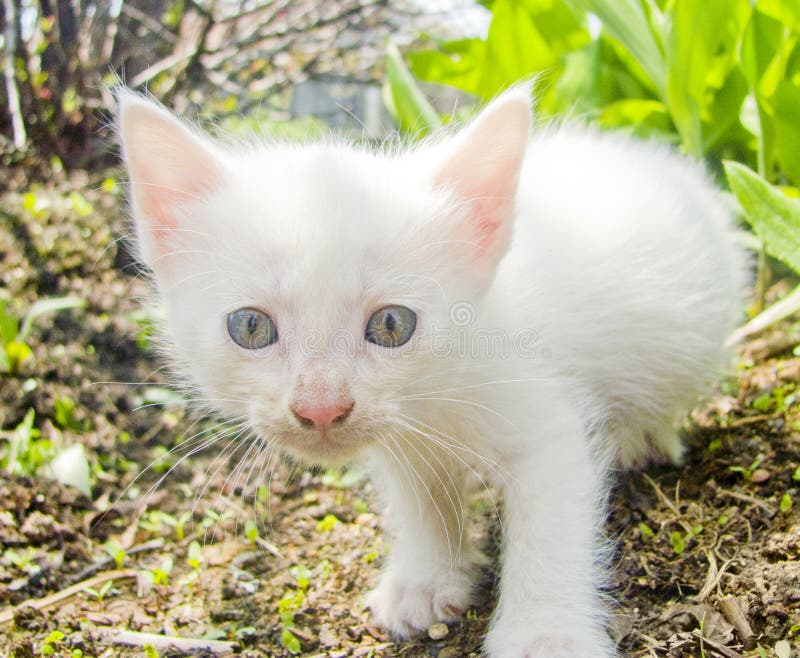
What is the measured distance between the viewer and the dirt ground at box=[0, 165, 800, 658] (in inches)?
73.2

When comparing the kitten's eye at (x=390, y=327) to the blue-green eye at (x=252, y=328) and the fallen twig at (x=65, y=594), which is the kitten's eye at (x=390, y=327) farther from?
the fallen twig at (x=65, y=594)

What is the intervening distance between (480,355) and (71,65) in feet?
11.4

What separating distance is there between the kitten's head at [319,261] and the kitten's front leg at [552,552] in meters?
0.35

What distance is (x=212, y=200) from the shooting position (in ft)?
6.35

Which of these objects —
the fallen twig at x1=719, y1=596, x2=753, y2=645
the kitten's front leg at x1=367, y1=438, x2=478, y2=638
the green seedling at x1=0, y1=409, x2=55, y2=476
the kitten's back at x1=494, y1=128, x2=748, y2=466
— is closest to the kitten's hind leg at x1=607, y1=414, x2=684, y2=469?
the kitten's back at x1=494, y1=128, x2=748, y2=466

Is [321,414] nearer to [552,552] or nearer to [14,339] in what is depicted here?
[552,552]

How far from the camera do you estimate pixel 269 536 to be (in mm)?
2607

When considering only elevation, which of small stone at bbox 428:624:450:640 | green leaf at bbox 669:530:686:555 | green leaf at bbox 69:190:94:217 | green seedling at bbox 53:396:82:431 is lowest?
small stone at bbox 428:624:450:640

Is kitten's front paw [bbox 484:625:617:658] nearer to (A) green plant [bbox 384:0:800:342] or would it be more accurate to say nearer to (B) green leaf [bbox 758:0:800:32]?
(A) green plant [bbox 384:0:800:342]

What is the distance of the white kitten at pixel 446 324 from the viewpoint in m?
1.70

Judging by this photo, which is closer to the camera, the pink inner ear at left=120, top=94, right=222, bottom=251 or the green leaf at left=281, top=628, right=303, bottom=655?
the pink inner ear at left=120, top=94, right=222, bottom=251

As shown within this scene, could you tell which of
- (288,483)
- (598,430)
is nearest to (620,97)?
(598,430)

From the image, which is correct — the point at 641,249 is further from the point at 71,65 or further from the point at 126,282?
the point at 71,65

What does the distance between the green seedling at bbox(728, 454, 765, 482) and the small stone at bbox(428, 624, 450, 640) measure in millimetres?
922
